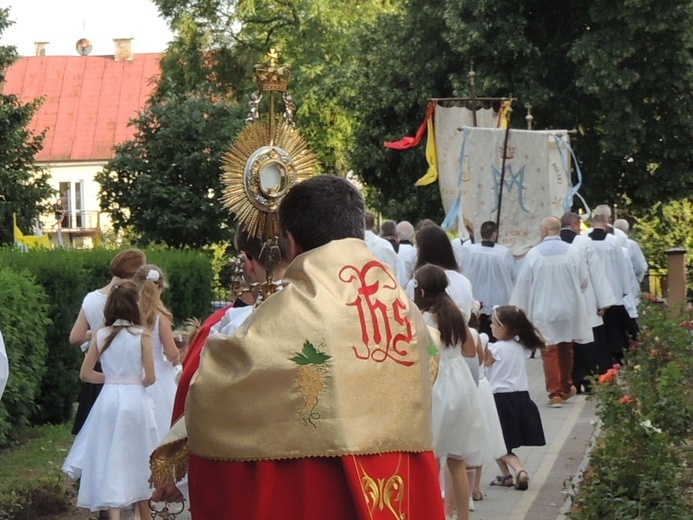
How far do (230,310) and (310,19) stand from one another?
39.3 meters

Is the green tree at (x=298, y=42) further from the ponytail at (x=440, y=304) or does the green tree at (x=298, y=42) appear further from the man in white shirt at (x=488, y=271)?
the ponytail at (x=440, y=304)

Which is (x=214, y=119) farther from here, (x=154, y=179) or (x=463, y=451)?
(x=463, y=451)

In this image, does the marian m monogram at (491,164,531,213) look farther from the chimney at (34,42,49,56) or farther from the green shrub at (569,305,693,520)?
the chimney at (34,42,49,56)

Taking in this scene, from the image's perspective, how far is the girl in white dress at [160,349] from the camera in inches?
336

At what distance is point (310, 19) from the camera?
44.0 m

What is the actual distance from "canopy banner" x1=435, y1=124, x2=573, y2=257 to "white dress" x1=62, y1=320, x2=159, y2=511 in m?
9.11

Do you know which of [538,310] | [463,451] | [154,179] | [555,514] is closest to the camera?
[463,451]

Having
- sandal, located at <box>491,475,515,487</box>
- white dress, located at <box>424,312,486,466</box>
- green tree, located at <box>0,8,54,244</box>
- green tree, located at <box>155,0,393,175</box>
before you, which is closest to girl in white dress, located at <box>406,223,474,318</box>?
white dress, located at <box>424,312,486,466</box>

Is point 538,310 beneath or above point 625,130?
beneath

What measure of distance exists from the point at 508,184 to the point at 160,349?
357 inches

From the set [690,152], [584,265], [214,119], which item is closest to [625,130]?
[690,152]

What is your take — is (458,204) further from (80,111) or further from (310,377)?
(80,111)

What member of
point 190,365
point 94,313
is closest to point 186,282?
point 94,313

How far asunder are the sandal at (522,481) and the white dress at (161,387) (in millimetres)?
2590
